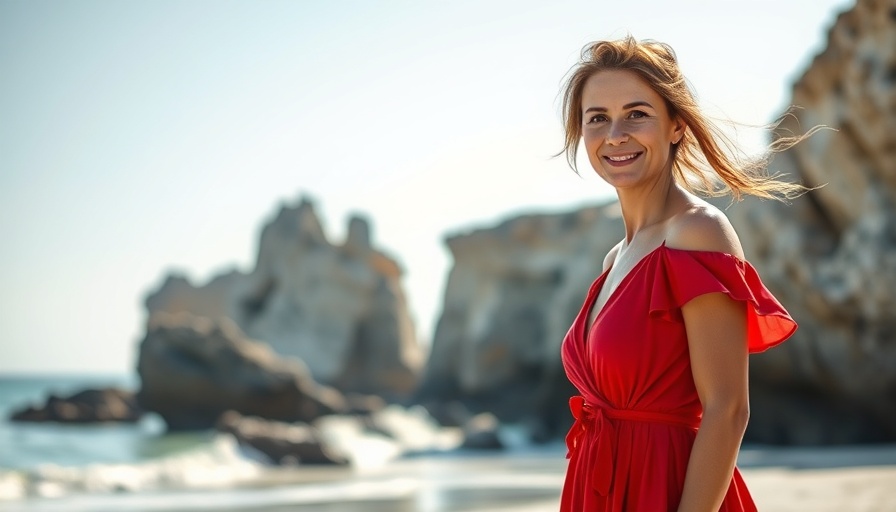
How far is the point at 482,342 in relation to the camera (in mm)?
35094

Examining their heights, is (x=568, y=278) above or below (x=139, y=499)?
above

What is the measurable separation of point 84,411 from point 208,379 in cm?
1283

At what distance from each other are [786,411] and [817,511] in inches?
492

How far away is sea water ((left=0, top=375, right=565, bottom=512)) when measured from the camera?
1177cm

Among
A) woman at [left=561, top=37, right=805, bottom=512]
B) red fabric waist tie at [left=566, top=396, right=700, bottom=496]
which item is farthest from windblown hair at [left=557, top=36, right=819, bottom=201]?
red fabric waist tie at [left=566, top=396, right=700, bottom=496]

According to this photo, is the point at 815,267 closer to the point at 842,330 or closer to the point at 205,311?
the point at 842,330

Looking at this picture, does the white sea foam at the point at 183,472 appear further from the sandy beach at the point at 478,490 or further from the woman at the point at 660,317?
the woman at the point at 660,317

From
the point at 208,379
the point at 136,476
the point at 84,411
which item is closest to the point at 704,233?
the point at 136,476

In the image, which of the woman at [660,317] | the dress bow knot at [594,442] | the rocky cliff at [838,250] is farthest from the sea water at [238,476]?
the woman at [660,317]

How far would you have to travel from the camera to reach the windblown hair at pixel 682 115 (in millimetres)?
2008

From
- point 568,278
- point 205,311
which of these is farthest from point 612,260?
point 205,311

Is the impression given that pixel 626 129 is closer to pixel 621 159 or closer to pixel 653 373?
pixel 621 159

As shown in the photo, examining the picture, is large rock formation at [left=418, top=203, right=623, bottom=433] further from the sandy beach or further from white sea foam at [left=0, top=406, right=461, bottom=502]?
the sandy beach

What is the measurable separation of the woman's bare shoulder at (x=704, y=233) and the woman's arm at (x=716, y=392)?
106mm
